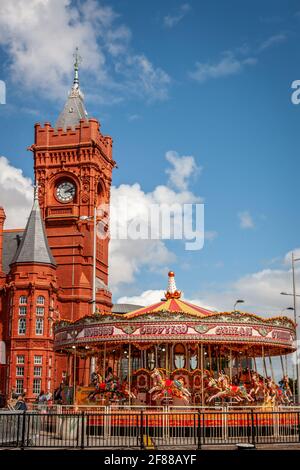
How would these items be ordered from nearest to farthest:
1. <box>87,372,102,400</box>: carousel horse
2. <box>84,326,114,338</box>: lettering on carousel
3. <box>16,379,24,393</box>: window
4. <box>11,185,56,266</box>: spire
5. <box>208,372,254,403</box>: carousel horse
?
<box>208,372,254,403</box>: carousel horse → <box>84,326,114,338</box>: lettering on carousel → <box>87,372,102,400</box>: carousel horse → <box>16,379,24,393</box>: window → <box>11,185,56,266</box>: spire

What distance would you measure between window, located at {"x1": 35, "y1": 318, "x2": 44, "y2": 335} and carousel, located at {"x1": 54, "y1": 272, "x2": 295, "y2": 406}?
21706mm

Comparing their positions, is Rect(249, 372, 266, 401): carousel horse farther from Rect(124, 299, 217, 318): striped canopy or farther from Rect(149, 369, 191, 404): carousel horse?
Rect(124, 299, 217, 318): striped canopy

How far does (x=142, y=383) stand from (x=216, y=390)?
3.60 metres

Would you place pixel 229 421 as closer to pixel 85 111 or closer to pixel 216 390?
pixel 216 390

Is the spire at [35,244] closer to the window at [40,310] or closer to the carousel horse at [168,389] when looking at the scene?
the window at [40,310]

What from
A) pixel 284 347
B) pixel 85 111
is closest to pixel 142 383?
pixel 284 347

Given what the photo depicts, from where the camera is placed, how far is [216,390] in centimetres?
2847

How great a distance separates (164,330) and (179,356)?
5427 mm

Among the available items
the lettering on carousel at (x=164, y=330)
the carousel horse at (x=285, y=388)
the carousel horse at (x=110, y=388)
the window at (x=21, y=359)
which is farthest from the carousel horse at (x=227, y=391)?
the window at (x=21, y=359)

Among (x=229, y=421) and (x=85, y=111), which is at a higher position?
(x=85, y=111)

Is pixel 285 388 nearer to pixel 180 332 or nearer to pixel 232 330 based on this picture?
pixel 232 330

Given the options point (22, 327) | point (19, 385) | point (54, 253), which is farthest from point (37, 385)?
point (54, 253)

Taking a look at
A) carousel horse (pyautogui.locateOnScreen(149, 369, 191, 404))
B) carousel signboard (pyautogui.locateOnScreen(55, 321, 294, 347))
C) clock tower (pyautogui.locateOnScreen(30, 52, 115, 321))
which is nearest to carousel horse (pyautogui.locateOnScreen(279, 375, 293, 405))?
carousel signboard (pyautogui.locateOnScreen(55, 321, 294, 347))

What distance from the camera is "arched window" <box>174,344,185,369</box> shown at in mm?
32406
